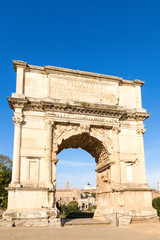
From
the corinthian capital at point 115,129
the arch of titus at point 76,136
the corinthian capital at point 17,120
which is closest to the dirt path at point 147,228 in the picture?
the arch of titus at point 76,136

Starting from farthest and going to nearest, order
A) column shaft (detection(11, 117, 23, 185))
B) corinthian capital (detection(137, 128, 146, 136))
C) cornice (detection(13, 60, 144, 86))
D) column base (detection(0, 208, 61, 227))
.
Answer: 1. corinthian capital (detection(137, 128, 146, 136))
2. cornice (detection(13, 60, 144, 86))
3. column shaft (detection(11, 117, 23, 185))
4. column base (detection(0, 208, 61, 227))

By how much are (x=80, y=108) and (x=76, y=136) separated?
6.06 feet

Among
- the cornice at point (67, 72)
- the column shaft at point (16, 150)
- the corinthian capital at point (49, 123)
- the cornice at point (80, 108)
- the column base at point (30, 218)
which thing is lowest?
the column base at point (30, 218)

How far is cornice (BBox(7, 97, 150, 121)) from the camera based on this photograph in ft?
49.6

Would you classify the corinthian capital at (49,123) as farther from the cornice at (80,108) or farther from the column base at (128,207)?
the column base at (128,207)

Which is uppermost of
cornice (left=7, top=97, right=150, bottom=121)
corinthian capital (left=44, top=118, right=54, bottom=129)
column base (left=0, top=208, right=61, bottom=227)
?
cornice (left=7, top=97, right=150, bottom=121)

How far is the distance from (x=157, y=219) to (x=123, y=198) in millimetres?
2418

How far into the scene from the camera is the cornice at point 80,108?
595 inches

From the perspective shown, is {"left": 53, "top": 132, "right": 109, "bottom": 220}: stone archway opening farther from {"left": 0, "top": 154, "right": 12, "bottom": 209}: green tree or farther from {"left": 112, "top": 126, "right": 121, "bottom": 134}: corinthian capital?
{"left": 0, "top": 154, "right": 12, "bottom": 209}: green tree

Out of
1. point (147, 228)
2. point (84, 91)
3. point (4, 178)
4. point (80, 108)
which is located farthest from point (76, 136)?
point (4, 178)

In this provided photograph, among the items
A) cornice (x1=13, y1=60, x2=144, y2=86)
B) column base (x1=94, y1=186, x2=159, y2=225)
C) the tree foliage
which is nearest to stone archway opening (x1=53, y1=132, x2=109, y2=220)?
column base (x1=94, y1=186, x2=159, y2=225)

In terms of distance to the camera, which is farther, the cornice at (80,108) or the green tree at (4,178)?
the green tree at (4,178)

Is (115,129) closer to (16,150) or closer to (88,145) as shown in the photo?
(88,145)

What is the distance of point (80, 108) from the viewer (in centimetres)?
1593
